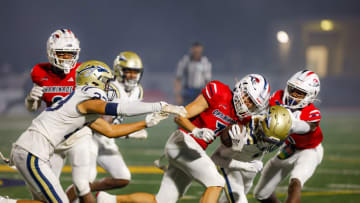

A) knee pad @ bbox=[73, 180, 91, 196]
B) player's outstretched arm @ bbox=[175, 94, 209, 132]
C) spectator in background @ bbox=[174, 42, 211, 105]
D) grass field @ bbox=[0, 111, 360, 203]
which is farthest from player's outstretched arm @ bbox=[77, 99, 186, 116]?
spectator in background @ bbox=[174, 42, 211, 105]

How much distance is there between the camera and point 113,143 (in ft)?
16.2

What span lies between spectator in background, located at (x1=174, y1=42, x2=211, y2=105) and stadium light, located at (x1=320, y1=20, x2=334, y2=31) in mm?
20924

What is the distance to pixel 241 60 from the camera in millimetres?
25734

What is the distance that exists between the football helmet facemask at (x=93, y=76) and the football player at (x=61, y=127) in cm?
5

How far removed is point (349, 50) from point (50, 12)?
1664 centimetres

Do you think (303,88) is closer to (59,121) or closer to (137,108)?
(137,108)

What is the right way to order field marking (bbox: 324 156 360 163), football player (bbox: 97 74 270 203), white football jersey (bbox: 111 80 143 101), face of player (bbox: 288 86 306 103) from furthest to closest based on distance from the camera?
field marking (bbox: 324 156 360 163) < white football jersey (bbox: 111 80 143 101) < face of player (bbox: 288 86 306 103) < football player (bbox: 97 74 270 203)

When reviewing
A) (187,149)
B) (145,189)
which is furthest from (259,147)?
(145,189)

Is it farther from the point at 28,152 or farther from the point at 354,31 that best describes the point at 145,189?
the point at 354,31

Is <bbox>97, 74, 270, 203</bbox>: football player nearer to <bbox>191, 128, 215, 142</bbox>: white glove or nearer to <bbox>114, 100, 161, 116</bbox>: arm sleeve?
<bbox>191, 128, 215, 142</bbox>: white glove

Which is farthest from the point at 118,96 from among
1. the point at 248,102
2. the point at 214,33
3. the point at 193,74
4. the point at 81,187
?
the point at 214,33

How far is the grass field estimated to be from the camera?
543cm

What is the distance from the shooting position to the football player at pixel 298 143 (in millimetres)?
4297

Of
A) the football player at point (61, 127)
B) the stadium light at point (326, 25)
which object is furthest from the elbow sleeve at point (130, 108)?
the stadium light at point (326, 25)
